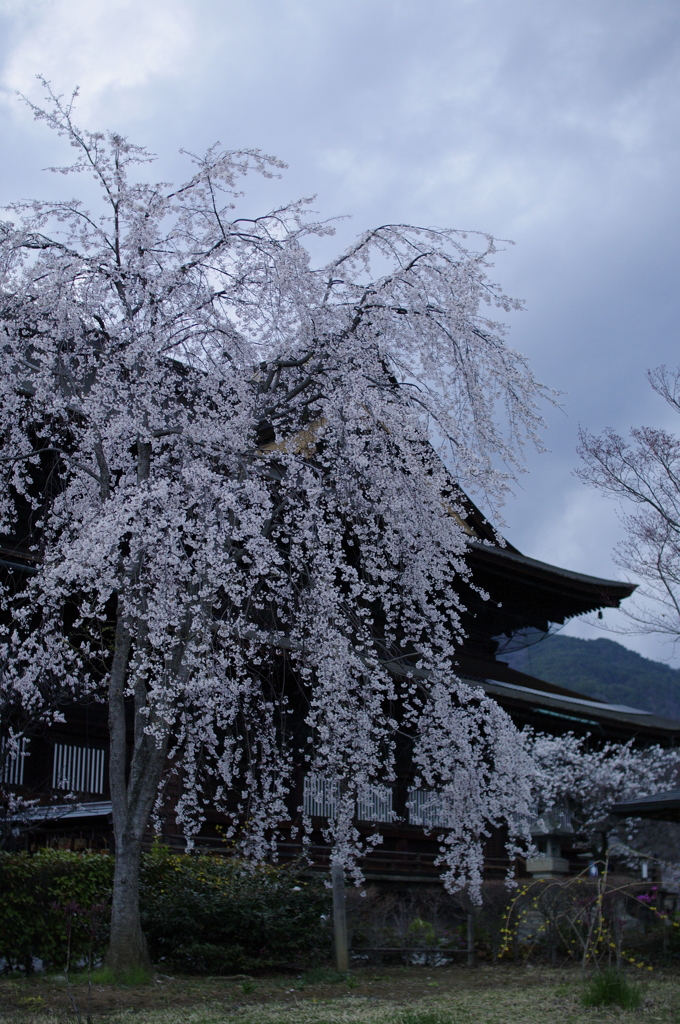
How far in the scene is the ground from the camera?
6.26m

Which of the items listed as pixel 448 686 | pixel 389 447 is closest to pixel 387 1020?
pixel 448 686

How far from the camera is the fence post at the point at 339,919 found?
925cm

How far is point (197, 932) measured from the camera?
895cm

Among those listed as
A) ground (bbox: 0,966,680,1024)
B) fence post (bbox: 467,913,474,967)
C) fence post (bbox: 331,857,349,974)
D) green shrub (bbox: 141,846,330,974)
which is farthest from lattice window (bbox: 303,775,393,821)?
ground (bbox: 0,966,680,1024)

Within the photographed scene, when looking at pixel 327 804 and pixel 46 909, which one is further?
pixel 327 804

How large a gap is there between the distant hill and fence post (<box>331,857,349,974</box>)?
30534 mm

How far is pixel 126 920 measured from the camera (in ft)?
25.3

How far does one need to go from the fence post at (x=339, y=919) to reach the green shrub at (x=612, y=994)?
312 centimetres

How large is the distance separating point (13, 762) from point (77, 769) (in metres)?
0.97

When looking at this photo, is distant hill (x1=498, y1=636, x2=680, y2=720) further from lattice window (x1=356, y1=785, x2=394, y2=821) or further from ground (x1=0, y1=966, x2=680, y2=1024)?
ground (x1=0, y1=966, x2=680, y2=1024)

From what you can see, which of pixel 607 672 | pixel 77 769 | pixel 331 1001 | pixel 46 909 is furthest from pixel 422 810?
pixel 607 672

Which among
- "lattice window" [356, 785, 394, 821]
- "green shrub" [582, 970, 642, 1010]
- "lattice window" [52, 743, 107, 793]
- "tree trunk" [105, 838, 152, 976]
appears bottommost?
"green shrub" [582, 970, 642, 1010]

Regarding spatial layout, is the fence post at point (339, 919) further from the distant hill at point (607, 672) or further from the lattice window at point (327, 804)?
the distant hill at point (607, 672)

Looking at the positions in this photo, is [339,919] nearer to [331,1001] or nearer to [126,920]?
[331,1001]
